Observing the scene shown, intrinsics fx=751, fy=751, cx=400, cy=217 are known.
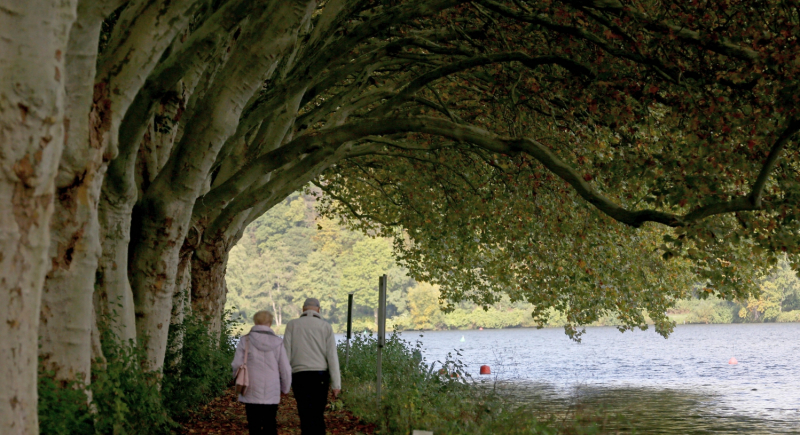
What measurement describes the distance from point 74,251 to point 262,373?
2325mm

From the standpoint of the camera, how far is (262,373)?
7.43 m

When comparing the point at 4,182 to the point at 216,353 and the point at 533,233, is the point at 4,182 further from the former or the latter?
the point at 533,233

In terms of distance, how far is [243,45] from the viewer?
743 cm

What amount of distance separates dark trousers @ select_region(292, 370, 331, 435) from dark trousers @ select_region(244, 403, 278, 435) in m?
0.31

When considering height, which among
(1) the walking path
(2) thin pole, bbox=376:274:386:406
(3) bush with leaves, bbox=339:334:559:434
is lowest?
(1) the walking path

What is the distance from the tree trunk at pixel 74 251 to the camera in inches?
225

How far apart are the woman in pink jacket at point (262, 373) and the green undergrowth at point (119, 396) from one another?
2.63ft

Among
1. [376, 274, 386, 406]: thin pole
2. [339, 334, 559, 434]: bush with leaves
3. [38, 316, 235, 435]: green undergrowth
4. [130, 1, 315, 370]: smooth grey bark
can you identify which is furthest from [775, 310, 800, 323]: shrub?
[130, 1, 315, 370]: smooth grey bark

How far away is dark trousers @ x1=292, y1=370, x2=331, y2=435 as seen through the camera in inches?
302

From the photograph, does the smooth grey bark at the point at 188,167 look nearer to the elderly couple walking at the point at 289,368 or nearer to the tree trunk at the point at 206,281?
the elderly couple walking at the point at 289,368

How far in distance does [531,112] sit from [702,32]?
16.2 feet

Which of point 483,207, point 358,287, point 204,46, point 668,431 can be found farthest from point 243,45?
point 358,287

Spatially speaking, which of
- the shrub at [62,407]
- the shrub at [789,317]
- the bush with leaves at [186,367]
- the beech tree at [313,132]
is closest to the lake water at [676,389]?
the beech tree at [313,132]

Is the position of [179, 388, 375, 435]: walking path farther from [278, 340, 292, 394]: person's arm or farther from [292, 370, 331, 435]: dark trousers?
[278, 340, 292, 394]: person's arm
